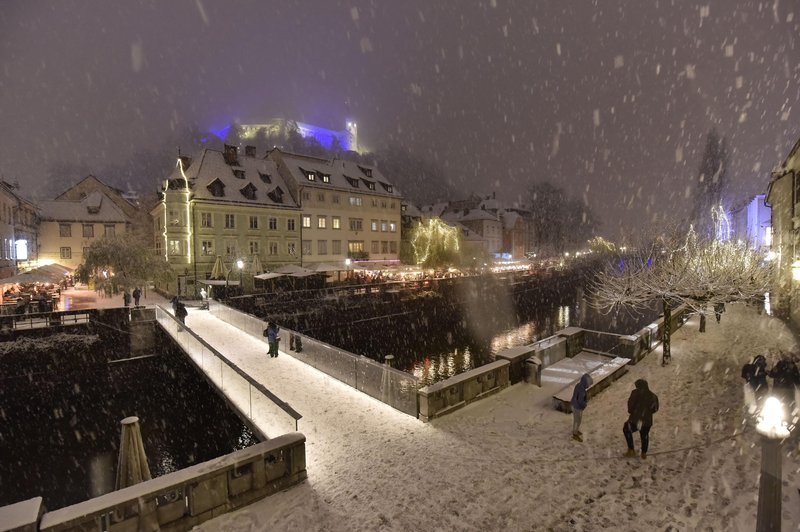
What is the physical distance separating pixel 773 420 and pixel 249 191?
4312 centimetres

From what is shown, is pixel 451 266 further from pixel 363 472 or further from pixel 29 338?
pixel 363 472

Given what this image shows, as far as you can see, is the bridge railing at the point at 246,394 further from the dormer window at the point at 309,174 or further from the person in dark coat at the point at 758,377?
the dormer window at the point at 309,174

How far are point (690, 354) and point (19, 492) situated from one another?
24.8 meters

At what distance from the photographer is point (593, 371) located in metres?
13.4

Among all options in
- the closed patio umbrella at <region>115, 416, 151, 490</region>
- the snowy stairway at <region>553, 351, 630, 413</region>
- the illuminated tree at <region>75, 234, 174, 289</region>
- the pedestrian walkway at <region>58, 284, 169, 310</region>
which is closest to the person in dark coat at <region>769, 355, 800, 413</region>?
the snowy stairway at <region>553, 351, 630, 413</region>

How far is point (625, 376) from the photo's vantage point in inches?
542

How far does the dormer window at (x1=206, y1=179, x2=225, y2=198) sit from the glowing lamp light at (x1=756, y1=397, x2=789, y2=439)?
42.2 metres

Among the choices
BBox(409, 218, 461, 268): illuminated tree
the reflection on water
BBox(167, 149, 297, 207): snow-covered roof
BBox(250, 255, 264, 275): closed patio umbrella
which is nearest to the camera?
the reflection on water

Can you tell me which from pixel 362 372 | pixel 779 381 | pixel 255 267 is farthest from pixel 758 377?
pixel 255 267

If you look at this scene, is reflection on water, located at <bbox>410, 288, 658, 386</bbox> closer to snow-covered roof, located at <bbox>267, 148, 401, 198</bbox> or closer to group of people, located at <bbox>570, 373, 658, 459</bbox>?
group of people, located at <bbox>570, 373, 658, 459</bbox>

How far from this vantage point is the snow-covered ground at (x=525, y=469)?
21.0ft

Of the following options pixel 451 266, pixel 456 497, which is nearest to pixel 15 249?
pixel 451 266

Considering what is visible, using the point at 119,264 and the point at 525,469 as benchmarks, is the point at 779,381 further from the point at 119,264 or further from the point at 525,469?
the point at 119,264

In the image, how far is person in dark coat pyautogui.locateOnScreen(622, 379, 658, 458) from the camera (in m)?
7.83
